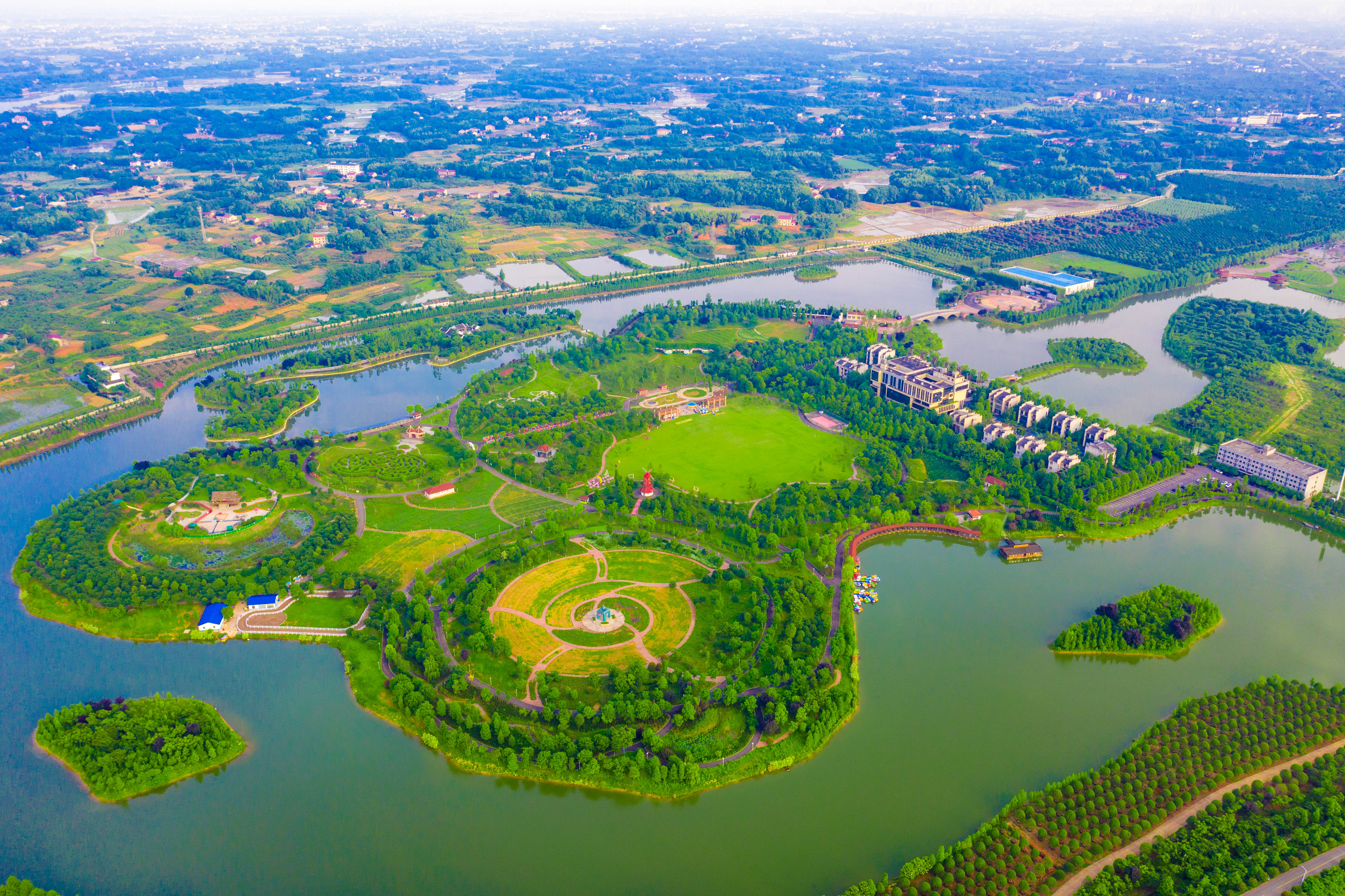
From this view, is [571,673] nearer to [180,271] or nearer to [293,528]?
[293,528]

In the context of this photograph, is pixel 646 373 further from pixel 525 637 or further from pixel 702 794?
pixel 702 794

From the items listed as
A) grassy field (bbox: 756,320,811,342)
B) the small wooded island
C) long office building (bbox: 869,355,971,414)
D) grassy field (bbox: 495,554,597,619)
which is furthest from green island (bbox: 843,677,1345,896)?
grassy field (bbox: 756,320,811,342)

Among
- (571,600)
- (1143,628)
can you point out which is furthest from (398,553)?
(1143,628)

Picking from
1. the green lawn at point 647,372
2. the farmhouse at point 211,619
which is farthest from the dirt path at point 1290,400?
the farmhouse at point 211,619

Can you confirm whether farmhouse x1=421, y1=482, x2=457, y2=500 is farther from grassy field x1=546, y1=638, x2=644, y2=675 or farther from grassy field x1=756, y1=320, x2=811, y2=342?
grassy field x1=756, y1=320, x2=811, y2=342

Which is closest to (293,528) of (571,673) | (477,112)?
(571,673)
